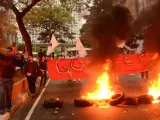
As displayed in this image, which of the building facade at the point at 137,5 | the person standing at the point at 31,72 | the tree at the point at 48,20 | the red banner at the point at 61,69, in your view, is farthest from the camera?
the tree at the point at 48,20

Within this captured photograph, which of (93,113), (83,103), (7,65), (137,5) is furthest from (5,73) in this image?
(137,5)

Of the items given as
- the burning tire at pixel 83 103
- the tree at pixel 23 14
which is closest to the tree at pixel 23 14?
the tree at pixel 23 14

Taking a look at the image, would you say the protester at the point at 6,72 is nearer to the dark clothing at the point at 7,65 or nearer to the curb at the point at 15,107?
the dark clothing at the point at 7,65

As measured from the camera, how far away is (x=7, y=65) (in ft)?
32.7

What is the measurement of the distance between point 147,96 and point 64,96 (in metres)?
3.88

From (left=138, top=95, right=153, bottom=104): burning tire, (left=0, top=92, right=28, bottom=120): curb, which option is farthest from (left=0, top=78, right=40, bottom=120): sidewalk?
(left=138, top=95, right=153, bottom=104): burning tire

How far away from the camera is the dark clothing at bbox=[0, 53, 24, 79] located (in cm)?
990

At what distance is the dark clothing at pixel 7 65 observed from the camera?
32.5 feet

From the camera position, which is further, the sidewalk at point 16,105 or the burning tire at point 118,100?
the burning tire at point 118,100

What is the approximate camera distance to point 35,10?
30047mm

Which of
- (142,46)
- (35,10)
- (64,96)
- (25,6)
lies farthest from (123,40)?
(35,10)

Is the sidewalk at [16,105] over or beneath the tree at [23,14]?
beneath

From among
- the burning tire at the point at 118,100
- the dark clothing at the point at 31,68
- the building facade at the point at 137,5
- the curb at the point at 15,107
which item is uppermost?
the building facade at the point at 137,5

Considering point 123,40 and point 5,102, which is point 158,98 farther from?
point 123,40
